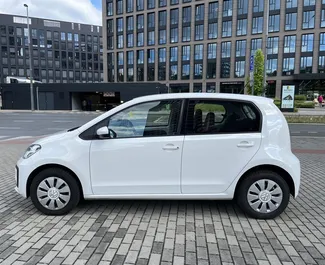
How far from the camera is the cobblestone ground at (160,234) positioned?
269 centimetres

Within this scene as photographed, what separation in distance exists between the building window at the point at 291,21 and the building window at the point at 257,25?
13.8 feet

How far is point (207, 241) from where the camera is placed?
2.99m

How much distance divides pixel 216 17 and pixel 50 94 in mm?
33531

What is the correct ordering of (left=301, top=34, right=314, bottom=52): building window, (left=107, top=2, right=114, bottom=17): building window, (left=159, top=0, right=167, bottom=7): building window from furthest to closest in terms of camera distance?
(left=107, top=2, right=114, bottom=17): building window < (left=159, top=0, right=167, bottom=7): building window < (left=301, top=34, right=314, bottom=52): building window

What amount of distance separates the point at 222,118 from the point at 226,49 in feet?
167

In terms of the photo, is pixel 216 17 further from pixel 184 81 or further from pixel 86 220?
pixel 86 220

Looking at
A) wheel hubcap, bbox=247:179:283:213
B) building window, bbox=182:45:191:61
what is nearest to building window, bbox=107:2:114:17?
building window, bbox=182:45:191:61

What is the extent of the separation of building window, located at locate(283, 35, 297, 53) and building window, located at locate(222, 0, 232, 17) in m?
11.2

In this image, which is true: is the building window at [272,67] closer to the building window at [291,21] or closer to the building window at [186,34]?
the building window at [291,21]

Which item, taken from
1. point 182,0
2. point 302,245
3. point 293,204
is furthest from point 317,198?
point 182,0

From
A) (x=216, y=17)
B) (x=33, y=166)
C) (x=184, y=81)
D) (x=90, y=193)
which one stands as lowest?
(x=90, y=193)

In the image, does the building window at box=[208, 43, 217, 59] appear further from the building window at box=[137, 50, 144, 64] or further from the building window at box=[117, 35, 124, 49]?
the building window at box=[117, 35, 124, 49]

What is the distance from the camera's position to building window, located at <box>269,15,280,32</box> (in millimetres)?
46656

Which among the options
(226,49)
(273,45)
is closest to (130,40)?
(226,49)
